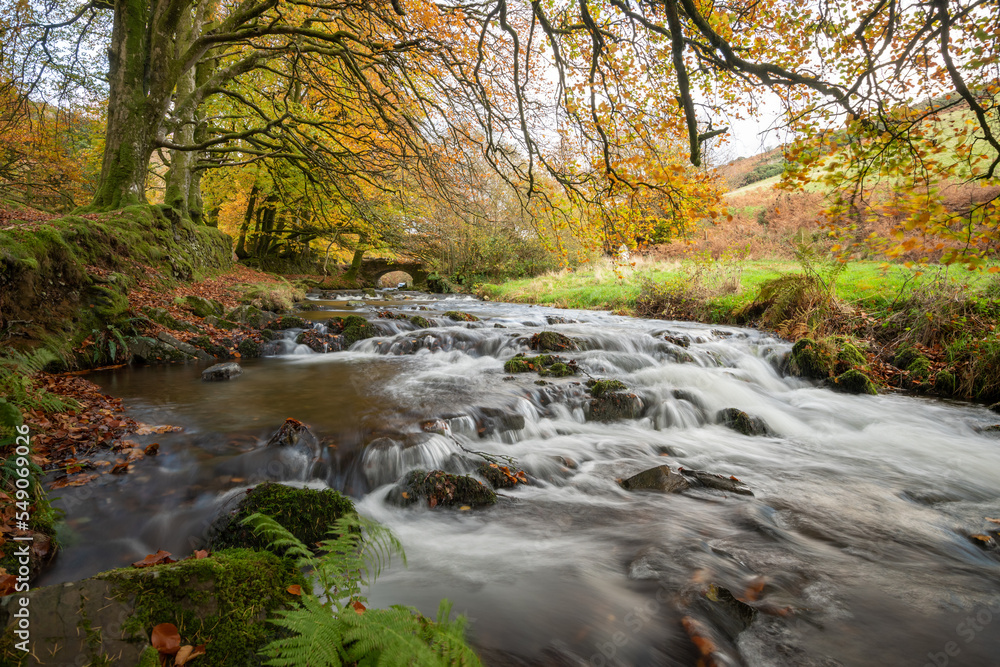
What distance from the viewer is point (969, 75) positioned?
3.45 m

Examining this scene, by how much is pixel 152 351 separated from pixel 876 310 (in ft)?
42.5

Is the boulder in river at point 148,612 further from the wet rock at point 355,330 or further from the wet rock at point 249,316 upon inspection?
the wet rock at point 249,316

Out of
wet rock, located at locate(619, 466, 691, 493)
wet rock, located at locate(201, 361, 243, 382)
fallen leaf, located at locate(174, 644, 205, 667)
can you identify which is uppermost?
fallen leaf, located at locate(174, 644, 205, 667)

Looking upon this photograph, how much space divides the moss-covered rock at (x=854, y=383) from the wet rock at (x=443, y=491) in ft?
22.0

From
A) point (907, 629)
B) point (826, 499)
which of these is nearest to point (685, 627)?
point (907, 629)

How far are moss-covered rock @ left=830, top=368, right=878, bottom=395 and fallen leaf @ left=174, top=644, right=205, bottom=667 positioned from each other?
348 inches

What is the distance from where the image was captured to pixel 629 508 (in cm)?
387

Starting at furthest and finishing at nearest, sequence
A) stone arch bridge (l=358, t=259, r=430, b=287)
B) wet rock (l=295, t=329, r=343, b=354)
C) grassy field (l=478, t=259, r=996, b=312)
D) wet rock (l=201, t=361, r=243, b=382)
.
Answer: stone arch bridge (l=358, t=259, r=430, b=287) < wet rock (l=295, t=329, r=343, b=354) < grassy field (l=478, t=259, r=996, b=312) < wet rock (l=201, t=361, r=243, b=382)

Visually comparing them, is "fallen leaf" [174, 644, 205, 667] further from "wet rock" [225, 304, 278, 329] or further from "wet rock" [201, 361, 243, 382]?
"wet rock" [225, 304, 278, 329]

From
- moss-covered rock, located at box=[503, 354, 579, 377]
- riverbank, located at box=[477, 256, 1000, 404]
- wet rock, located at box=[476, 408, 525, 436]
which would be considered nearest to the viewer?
wet rock, located at box=[476, 408, 525, 436]

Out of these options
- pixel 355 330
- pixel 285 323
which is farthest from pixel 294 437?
pixel 285 323

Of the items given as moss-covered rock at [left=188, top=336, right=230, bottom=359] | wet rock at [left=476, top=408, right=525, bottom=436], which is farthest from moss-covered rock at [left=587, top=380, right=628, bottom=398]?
moss-covered rock at [left=188, top=336, right=230, bottom=359]

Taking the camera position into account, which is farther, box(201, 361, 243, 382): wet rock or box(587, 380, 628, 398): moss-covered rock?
box(201, 361, 243, 382): wet rock

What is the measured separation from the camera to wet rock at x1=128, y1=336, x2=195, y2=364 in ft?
22.4
